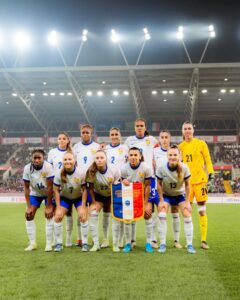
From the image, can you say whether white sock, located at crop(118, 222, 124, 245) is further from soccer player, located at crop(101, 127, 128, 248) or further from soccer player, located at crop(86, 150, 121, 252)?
soccer player, located at crop(86, 150, 121, 252)

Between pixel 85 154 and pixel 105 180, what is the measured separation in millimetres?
769

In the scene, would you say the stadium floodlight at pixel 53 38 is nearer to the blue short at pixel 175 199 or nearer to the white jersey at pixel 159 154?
the white jersey at pixel 159 154

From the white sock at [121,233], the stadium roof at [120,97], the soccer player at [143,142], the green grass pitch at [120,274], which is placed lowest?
the green grass pitch at [120,274]

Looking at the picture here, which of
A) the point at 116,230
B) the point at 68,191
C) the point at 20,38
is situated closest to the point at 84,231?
the point at 116,230

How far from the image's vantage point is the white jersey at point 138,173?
590 cm

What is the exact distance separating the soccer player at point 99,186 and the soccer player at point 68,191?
134 millimetres

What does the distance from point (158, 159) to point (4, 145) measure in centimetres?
3153

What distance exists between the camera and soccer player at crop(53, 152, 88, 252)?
5.81 metres

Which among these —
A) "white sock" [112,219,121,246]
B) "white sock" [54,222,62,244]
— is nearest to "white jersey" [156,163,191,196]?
"white sock" [112,219,121,246]

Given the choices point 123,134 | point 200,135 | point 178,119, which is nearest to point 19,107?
point 123,134

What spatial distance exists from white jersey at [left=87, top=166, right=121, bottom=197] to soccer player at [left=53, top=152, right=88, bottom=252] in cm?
25

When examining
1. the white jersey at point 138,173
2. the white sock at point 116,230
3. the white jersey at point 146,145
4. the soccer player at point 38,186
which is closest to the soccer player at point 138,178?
the white jersey at point 138,173

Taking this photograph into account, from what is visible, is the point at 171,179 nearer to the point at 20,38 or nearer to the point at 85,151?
the point at 85,151

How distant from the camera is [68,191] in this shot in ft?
19.5
